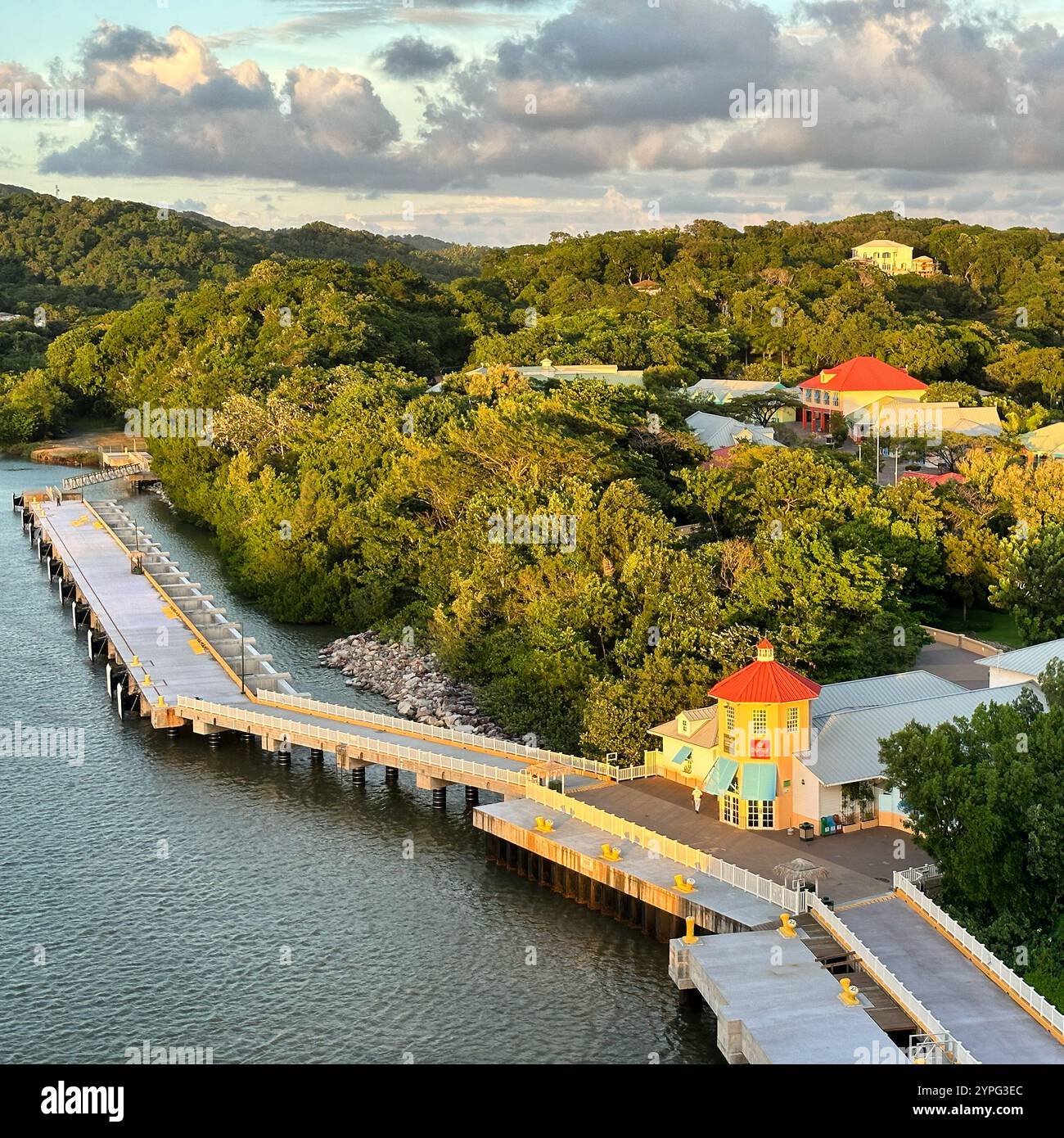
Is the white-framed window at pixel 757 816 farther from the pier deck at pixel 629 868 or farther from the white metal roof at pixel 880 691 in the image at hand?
the white metal roof at pixel 880 691

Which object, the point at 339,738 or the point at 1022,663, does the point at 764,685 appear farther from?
the point at 339,738

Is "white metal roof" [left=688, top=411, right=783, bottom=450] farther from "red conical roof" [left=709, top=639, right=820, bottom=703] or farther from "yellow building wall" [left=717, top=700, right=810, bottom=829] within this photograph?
"yellow building wall" [left=717, top=700, right=810, bottom=829]

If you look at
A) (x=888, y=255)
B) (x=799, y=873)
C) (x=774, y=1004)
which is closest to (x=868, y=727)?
(x=799, y=873)

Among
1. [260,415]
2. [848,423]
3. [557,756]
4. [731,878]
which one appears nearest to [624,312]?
[848,423]

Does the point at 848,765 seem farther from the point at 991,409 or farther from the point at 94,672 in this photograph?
the point at 991,409

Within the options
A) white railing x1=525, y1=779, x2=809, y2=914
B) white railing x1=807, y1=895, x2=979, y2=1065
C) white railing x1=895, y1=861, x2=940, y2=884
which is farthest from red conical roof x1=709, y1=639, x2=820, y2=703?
white railing x1=807, y1=895, x2=979, y2=1065

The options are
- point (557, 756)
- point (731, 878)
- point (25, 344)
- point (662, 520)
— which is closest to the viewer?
point (731, 878)
